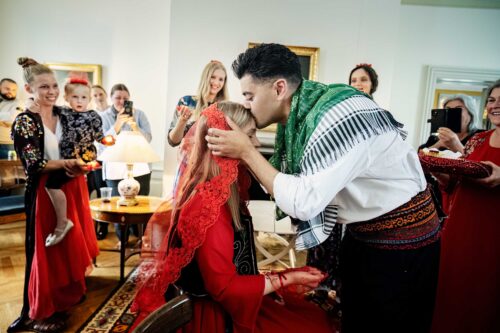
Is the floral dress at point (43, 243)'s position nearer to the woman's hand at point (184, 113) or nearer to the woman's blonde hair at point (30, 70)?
the woman's blonde hair at point (30, 70)

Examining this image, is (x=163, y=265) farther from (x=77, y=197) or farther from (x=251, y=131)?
(x=77, y=197)

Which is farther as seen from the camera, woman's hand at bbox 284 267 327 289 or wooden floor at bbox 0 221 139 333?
wooden floor at bbox 0 221 139 333

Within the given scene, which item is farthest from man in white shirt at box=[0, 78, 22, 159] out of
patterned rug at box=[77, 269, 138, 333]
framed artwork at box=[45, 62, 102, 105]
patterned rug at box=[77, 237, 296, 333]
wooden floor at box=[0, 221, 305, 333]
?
patterned rug at box=[77, 269, 138, 333]

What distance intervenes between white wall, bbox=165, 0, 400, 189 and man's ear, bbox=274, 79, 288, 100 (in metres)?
3.19

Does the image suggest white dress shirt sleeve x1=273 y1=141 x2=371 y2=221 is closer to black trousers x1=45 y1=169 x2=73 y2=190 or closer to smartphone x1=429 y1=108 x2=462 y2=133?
smartphone x1=429 y1=108 x2=462 y2=133

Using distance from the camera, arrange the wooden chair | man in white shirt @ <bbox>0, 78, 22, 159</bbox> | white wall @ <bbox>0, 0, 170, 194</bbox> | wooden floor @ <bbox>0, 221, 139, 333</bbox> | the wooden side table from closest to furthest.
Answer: the wooden chair → wooden floor @ <bbox>0, 221, 139, 333</bbox> → the wooden side table → man in white shirt @ <bbox>0, 78, 22, 159</bbox> → white wall @ <bbox>0, 0, 170, 194</bbox>

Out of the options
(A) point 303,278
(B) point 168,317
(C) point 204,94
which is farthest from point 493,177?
(C) point 204,94

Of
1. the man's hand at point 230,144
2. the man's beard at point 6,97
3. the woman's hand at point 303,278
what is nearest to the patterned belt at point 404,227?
the woman's hand at point 303,278

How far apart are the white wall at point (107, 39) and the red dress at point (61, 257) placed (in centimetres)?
239

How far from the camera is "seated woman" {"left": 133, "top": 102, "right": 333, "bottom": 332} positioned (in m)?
0.97

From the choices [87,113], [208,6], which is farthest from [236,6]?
[87,113]

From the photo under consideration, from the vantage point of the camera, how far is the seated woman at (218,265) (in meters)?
0.97

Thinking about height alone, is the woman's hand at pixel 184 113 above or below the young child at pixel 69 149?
above

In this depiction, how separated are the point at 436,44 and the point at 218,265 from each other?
514 centimetres
